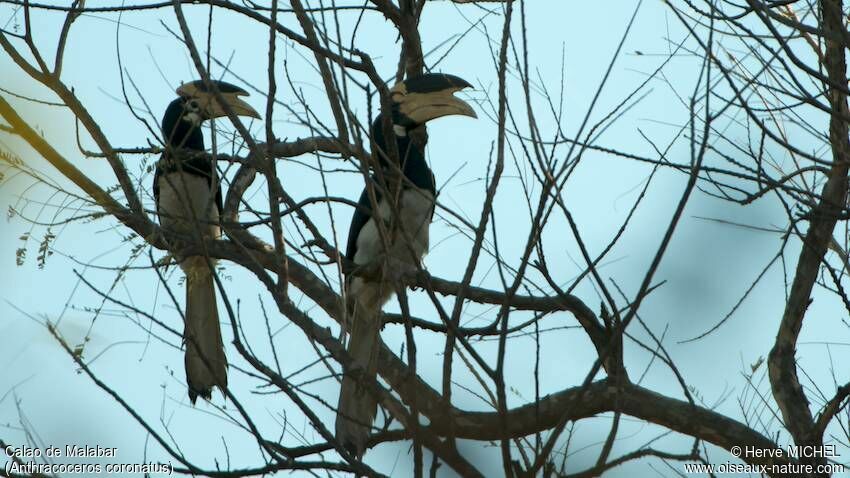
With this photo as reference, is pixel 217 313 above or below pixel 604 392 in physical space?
above

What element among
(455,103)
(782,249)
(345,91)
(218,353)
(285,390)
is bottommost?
(285,390)

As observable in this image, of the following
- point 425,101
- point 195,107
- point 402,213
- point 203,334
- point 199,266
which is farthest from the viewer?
point 195,107

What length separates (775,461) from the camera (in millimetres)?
2936

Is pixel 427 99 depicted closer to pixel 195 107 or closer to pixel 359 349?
pixel 359 349

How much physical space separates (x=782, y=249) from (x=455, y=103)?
137cm

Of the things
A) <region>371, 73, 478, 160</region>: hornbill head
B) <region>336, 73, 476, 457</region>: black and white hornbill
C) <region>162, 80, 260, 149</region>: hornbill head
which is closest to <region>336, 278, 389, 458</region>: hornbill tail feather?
<region>336, 73, 476, 457</region>: black and white hornbill

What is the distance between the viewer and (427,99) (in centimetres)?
390

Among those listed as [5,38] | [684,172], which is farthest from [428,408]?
[5,38]

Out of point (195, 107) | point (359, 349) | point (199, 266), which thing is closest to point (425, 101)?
point (359, 349)

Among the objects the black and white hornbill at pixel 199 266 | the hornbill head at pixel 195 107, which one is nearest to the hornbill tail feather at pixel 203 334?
the black and white hornbill at pixel 199 266

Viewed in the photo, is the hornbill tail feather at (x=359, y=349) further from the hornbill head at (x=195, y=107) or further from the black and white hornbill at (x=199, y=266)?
the hornbill head at (x=195, y=107)

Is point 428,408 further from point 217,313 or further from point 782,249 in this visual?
point 217,313

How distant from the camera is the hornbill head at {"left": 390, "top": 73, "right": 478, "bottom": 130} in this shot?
12.3 ft

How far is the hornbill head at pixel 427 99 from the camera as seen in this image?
375 cm
